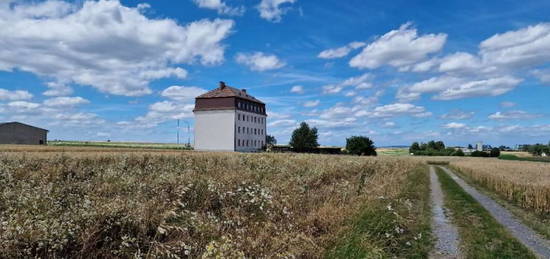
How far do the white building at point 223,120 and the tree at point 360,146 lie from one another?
29.7 m

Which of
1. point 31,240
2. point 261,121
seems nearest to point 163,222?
point 31,240

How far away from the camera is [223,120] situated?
87438 millimetres

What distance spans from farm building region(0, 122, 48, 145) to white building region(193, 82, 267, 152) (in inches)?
1651

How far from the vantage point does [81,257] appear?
17.7 ft

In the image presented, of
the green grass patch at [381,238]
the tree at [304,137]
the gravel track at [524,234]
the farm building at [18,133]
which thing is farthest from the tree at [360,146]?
the green grass patch at [381,238]

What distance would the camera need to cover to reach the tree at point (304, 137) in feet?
348

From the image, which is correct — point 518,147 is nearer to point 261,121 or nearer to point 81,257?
point 261,121

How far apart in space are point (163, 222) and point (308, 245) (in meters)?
2.54

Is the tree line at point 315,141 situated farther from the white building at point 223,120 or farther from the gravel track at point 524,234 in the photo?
the gravel track at point 524,234

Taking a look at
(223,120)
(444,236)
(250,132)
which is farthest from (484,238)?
(250,132)

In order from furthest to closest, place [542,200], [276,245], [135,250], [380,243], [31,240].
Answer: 1. [542,200]
2. [380,243]
3. [276,245]
4. [135,250]
5. [31,240]

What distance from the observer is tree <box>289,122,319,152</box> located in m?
106

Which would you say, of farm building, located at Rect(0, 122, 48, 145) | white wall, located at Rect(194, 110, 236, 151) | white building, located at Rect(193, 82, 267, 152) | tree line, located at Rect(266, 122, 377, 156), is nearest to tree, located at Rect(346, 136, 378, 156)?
tree line, located at Rect(266, 122, 377, 156)

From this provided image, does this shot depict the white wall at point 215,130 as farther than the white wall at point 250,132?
No
